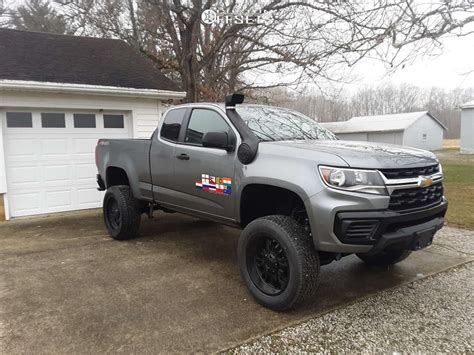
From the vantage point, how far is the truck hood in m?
3.28

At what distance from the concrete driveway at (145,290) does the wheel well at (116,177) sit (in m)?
0.92

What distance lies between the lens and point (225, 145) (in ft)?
13.5

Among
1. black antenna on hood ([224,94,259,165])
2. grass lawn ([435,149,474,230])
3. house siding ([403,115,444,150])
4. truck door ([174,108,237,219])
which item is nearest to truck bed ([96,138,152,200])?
truck door ([174,108,237,219])

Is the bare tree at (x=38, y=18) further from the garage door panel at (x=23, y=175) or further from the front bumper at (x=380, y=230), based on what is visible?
the front bumper at (x=380, y=230)

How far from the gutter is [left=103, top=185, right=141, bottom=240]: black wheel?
2995 millimetres

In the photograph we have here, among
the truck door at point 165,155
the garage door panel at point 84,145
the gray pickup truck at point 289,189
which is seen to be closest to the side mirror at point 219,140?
the gray pickup truck at point 289,189

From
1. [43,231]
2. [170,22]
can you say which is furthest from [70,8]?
[43,231]

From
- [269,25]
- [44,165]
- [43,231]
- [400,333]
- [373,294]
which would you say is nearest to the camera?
[400,333]

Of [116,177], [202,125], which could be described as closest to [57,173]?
[116,177]

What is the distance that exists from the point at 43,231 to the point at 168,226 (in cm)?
223

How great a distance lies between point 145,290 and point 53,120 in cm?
568

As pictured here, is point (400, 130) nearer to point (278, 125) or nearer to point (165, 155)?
point (278, 125)

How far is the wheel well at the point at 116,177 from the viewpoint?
6.52 m

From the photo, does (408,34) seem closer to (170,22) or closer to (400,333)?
(170,22)
